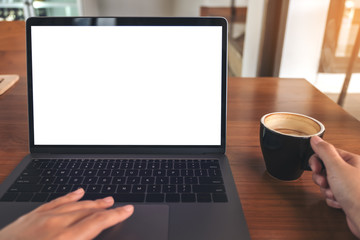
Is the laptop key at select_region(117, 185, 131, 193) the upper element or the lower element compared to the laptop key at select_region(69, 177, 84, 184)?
upper

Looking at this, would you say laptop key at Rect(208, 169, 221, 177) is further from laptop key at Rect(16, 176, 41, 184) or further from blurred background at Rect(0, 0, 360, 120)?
blurred background at Rect(0, 0, 360, 120)

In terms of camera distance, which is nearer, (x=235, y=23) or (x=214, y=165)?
(x=214, y=165)

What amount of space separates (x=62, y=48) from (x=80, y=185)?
262 millimetres

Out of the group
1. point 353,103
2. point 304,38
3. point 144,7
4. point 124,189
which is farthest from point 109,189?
point 144,7

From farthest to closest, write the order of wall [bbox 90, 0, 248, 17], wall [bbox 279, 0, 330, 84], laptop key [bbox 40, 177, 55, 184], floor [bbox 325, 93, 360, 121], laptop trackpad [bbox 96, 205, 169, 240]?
1. wall [bbox 90, 0, 248, 17]
2. wall [bbox 279, 0, 330, 84]
3. floor [bbox 325, 93, 360, 121]
4. laptop key [bbox 40, 177, 55, 184]
5. laptop trackpad [bbox 96, 205, 169, 240]

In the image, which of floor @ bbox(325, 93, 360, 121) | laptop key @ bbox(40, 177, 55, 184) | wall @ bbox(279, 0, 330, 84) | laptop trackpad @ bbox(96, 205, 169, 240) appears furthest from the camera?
wall @ bbox(279, 0, 330, 84)

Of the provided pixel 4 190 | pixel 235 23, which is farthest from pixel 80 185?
pixel 235 23

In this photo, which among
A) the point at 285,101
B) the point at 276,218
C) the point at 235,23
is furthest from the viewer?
the point at 235,23

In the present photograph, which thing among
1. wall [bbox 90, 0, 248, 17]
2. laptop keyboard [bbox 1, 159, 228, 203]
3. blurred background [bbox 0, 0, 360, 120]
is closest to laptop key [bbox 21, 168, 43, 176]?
laptop keyboard [bbox 1, 159, 228, 203]

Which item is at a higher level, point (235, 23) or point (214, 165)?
point (235, 23)

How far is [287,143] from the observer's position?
460 mm

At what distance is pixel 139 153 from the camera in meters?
0.56

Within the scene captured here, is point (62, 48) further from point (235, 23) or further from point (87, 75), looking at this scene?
point (235, 23)

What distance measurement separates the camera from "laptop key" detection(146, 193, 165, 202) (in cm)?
44
